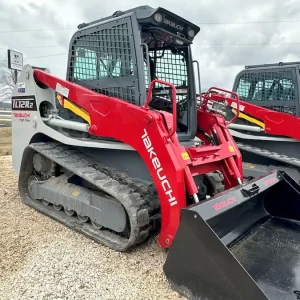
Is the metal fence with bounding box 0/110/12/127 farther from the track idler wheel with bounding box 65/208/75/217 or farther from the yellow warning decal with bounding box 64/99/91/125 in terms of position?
the track idler wheel with bounding box 65/208/75/217

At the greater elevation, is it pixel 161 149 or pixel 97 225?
pixel 161 149

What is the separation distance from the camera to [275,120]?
5707 mm

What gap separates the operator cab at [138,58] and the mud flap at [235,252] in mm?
1156

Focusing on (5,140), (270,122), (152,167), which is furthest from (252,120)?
(5,140)

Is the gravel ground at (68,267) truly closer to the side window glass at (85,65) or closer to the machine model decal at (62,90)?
the machine model decal at (62,90)

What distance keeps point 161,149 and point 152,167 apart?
0.62ft

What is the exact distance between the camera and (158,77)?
397 centimetres

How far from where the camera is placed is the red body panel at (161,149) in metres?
2.83

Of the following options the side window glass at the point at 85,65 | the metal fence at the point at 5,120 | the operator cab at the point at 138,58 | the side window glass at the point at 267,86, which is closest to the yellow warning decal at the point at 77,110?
the operator cab at the point at 138,58

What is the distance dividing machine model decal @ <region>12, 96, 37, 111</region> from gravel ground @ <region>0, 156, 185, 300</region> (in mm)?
1413

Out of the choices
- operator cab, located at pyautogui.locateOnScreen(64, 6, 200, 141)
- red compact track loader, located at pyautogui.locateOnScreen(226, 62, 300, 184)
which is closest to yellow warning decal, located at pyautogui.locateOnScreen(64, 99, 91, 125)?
operator cab, located at pyautogui.locateOnScreen(64, 6, 200, 141)

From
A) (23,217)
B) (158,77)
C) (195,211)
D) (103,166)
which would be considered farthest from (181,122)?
(23,217)

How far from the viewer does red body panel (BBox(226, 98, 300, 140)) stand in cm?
558

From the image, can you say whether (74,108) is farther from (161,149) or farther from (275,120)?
(275,120)
